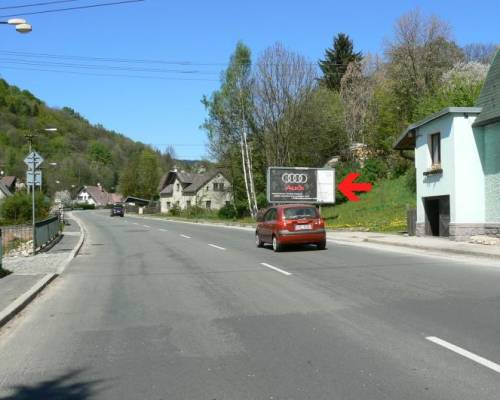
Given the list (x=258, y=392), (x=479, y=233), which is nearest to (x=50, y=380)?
(x=258, y=392)

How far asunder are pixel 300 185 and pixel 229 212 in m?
17.2

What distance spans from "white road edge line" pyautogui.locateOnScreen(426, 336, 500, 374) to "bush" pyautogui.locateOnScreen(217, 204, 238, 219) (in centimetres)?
5049

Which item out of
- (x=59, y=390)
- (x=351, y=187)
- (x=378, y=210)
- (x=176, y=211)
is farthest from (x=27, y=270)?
(x=176, y=211)

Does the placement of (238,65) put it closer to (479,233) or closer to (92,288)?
(479,233)

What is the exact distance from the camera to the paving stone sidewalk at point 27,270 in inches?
420

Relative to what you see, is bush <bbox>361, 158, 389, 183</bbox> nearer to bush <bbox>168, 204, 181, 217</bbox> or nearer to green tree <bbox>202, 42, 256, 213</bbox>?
green tree <bbox>202, 42, 256, 213</bbox>

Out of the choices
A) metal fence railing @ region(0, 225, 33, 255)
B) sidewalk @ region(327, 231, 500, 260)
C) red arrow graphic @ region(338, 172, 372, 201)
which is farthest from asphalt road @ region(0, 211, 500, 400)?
red arrow graphic @ region(338, 172, 372, 201)

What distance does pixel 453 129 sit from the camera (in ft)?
68.4

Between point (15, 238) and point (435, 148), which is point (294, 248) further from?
point (15, 238)

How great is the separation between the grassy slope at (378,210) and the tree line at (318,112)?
2.78m

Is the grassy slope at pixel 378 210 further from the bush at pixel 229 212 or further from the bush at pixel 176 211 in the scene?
the bush at pixel 176 211

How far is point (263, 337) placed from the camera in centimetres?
699

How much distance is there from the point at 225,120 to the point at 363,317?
4506cm

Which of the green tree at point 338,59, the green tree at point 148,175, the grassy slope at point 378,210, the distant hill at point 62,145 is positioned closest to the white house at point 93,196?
the distant hill at point 62,145
